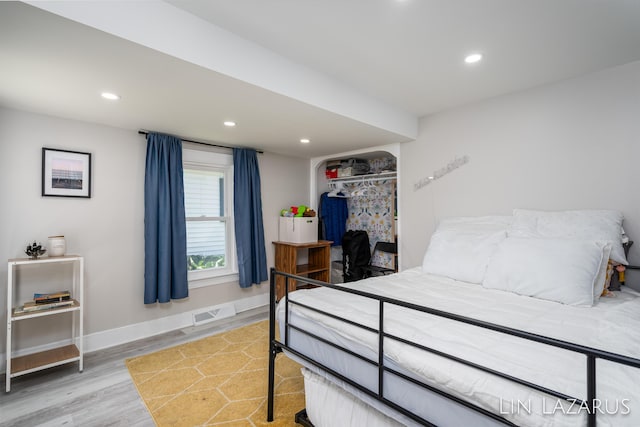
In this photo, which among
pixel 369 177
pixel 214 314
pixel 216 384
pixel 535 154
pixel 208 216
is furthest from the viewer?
pixel 369 177

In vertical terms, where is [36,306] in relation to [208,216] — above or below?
below

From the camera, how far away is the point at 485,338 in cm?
119

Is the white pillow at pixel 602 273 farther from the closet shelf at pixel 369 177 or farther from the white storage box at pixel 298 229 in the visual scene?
the white storage box at pixel 298 229

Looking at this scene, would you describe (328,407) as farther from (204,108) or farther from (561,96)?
(561,96)

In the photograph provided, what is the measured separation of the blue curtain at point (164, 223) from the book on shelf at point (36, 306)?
70cm

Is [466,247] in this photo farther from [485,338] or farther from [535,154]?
[485,338]

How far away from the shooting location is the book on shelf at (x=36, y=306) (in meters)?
2.25

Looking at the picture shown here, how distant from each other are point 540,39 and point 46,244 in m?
4.00

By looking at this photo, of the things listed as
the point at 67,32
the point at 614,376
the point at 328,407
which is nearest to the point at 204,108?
the point at 67,32

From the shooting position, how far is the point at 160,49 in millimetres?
1549

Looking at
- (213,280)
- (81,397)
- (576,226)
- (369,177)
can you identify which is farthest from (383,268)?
(81,397)

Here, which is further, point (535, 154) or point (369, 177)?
point (369, 177)

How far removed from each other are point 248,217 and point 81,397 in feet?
7.32

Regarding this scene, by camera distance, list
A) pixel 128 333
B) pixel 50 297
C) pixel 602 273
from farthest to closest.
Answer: pixel 128 333 < pixel 50 297 < pixel 602 273
